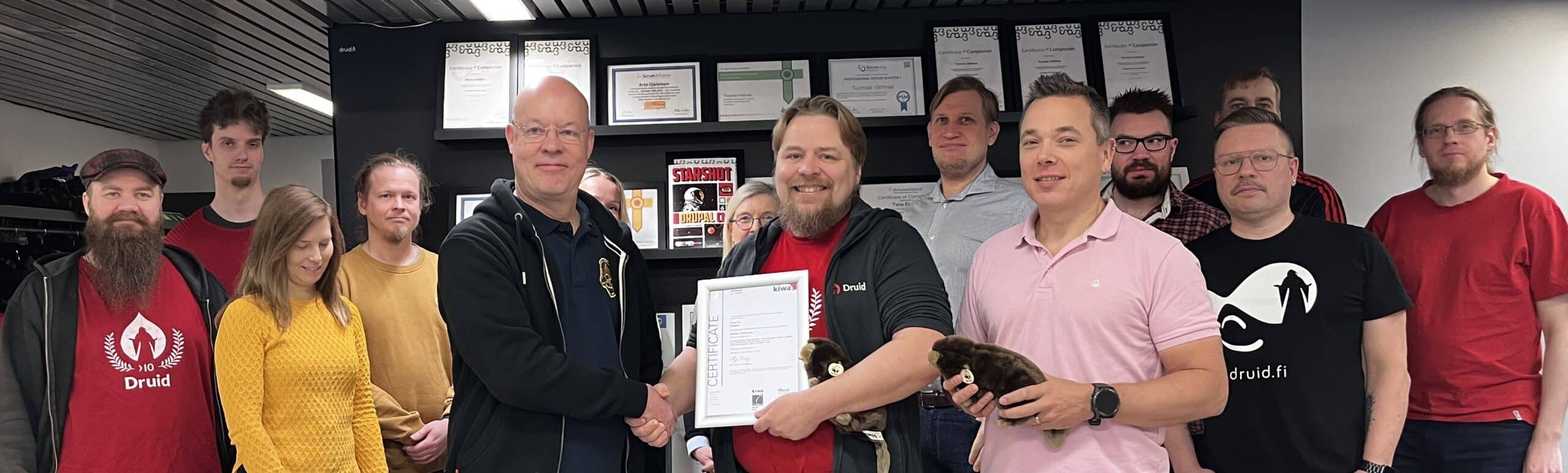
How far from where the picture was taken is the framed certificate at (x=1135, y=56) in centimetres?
409

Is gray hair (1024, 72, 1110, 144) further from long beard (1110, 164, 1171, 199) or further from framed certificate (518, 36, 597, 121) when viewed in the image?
framed certificate (518, 36, 597, 121)

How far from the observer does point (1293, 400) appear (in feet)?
7.88

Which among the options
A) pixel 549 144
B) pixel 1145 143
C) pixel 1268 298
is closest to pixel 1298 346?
pixel 1268 298

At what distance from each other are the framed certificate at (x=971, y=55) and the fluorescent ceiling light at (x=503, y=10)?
1911 millimetres

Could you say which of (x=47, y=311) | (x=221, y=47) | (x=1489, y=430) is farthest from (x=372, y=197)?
(x=1489, y=430)

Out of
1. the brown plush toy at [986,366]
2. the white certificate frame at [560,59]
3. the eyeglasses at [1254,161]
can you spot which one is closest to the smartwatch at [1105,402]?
the brown plush toy at [986,366]

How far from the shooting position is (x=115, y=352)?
266cm

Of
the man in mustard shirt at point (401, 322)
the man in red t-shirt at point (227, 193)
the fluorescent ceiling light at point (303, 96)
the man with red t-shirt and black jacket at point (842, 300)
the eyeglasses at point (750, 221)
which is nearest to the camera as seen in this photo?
the man with red t-shirt and black jacket at point (842, 300)

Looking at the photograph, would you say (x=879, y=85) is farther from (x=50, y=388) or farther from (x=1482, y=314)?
(x=50, y=388)

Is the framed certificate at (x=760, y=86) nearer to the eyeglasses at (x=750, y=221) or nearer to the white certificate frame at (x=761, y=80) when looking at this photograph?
the white certificate frame at (x=761, y=80)

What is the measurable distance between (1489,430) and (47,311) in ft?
14.6

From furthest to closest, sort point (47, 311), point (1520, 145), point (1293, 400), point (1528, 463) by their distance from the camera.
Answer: point (1520, 145) < point (1528, 463) < point (47, 311) < point (1293, 400)

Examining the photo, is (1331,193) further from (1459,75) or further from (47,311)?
(47,311)

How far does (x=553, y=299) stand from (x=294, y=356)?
99cm
